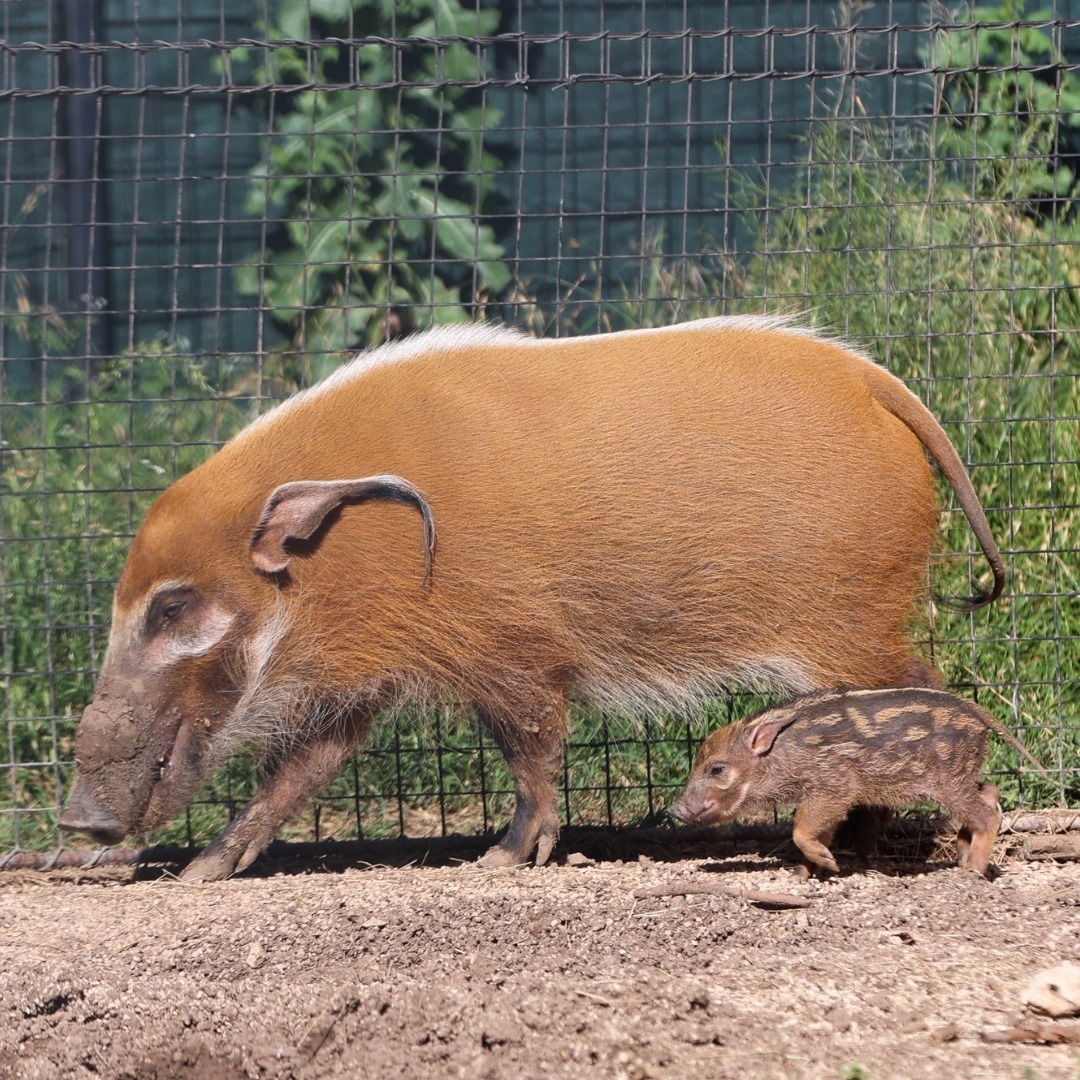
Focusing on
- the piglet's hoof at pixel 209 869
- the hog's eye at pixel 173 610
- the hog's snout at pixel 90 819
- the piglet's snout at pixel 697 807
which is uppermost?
the hog's eye at pixel 173 610

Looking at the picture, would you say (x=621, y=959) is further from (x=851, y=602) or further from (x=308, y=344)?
(x=308, y=344)

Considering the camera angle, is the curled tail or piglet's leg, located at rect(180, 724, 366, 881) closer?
the curled tail

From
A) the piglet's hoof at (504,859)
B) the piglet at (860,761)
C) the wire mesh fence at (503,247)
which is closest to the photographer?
the piglet at (860,761)

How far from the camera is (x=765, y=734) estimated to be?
4242 millimetres

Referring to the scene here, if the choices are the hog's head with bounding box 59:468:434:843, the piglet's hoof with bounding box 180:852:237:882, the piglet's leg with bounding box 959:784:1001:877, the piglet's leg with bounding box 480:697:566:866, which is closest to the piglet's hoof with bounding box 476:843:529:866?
the piglet's leg with bounding box 480:697:566:866

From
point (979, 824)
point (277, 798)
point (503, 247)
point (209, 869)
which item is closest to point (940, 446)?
point (979, 824)

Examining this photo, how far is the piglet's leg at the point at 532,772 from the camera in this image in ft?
14.4

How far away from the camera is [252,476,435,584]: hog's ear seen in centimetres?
421

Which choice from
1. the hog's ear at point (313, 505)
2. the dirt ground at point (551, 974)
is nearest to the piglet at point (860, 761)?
the dirt ground at point (551, 974)

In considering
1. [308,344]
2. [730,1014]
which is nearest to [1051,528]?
[730,1014]

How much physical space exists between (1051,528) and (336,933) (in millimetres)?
2782

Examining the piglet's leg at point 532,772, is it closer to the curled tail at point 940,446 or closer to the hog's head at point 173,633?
the hog's head at point 173,633

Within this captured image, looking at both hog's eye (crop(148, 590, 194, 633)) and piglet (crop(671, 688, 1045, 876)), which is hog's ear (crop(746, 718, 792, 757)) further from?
hog's eye (crop(148, 590, 194, 633))

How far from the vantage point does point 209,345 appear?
8672mm
